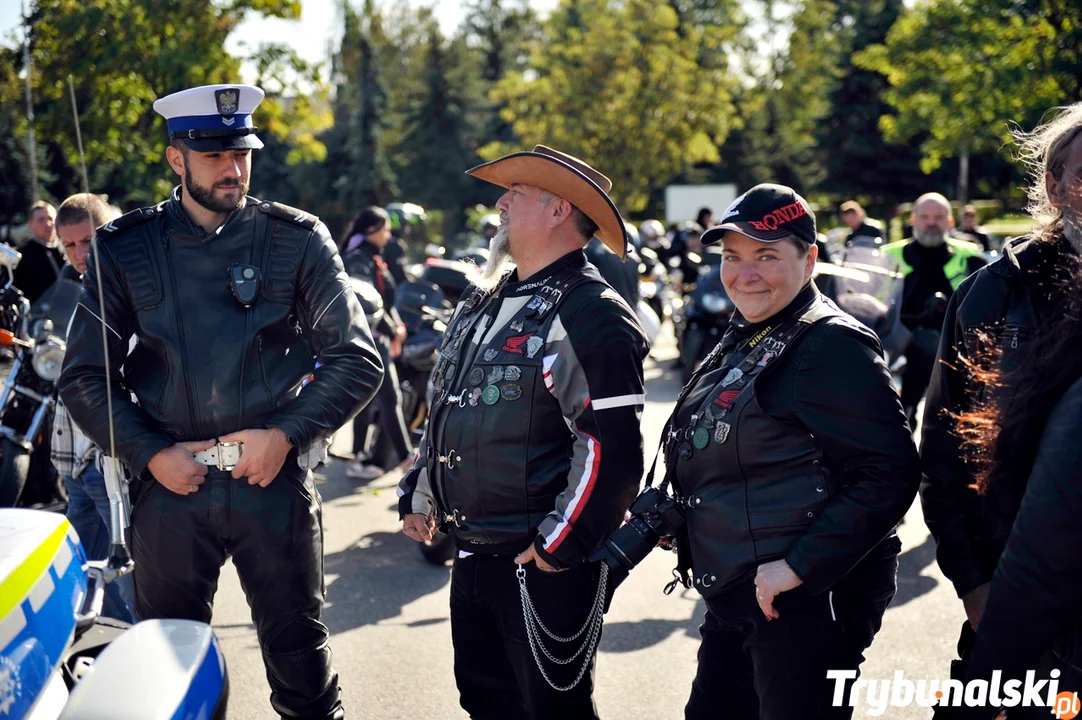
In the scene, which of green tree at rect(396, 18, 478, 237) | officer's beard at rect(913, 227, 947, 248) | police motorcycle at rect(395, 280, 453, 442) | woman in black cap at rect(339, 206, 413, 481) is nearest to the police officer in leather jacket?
woman in black cap at rect(339, 206, 413, 481)

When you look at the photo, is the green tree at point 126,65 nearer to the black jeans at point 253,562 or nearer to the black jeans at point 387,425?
the black jeans at point 387,425

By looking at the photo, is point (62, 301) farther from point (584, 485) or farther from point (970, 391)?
point (970, 391)

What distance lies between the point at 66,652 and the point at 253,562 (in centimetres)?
93

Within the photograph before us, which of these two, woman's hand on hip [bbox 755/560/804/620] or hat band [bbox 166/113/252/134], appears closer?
woman's hand on hip [bbox 755/560/804/620]

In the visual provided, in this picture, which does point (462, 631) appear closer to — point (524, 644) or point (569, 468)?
point (524, 644)

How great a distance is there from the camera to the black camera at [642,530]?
2.77m

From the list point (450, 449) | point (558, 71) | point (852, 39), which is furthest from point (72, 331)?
point (852, 39)

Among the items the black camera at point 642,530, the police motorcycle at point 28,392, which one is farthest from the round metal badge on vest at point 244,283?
the police motorcycle at point 28,392

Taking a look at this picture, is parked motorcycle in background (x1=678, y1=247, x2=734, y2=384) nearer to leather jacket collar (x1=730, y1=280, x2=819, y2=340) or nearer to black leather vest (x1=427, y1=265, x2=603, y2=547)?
black leather vest (x1=427, y1=265, x2=603, y2=547)

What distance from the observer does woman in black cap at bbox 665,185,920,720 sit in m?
2.50

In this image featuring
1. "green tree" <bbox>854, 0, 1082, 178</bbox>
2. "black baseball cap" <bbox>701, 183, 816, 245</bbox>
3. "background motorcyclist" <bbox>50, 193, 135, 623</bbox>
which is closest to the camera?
"black baseball cap" <bbox>701, 183, 816, 245</bbox>

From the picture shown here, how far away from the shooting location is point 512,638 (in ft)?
9.77

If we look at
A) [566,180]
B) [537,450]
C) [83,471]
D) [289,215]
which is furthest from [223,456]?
[83,471]

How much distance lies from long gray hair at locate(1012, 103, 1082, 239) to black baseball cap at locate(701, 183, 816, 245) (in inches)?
20.9
